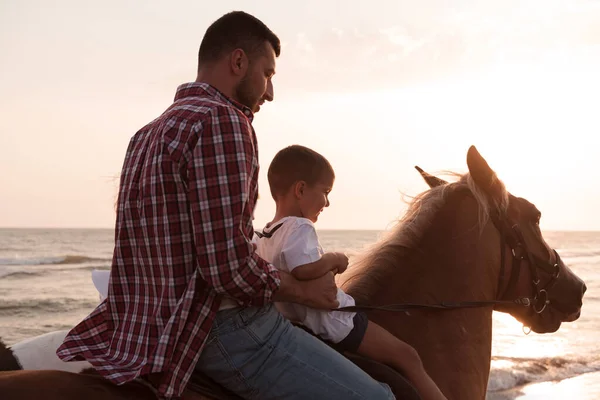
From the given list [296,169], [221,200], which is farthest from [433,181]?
[221,200]

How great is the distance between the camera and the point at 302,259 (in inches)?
118

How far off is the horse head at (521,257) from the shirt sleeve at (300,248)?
1299mm

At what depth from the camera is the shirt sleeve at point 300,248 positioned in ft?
9.85

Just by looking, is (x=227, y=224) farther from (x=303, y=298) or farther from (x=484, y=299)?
(x=484, y=299)

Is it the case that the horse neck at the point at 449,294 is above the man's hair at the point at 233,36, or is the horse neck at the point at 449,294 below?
below

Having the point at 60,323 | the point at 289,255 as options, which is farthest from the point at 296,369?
the point at 60,323

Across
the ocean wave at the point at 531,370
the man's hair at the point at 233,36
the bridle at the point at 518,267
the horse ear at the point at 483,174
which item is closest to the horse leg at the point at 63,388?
the man's hair at the point at 233,36

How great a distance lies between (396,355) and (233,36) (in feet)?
5.40

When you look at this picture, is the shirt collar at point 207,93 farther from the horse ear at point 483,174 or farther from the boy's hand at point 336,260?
the horse ear at point 483,174

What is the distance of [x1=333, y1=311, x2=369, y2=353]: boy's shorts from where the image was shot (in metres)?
3.15

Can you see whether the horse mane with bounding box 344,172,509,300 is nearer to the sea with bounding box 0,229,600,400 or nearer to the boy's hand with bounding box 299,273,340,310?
the sea with bounding box 0,229,600,400

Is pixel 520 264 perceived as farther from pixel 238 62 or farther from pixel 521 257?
pixel 238 62

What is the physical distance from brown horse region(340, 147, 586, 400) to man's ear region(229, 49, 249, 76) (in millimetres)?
1428

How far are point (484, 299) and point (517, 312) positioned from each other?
325 millimetres
